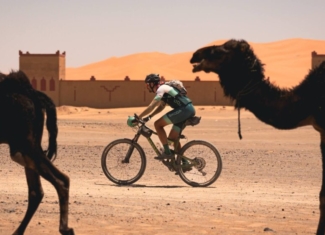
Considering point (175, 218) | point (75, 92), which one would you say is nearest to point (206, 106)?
point (75, 92)

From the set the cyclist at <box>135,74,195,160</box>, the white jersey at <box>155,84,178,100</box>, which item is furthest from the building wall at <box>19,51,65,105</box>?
the white jersey at <box>155,84,178,100</box>

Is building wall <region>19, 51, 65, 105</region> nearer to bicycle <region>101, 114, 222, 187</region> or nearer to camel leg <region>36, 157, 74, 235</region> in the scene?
bicycle <region>101, 114, 222, 187</region>

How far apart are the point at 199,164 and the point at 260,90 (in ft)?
20.3

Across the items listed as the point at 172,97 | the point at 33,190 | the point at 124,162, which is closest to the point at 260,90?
the point at 33,190

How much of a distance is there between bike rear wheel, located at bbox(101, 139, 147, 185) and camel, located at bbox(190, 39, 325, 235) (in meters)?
6.33

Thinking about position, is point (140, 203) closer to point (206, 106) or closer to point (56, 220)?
point (56, 220)

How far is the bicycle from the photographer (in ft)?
51.9

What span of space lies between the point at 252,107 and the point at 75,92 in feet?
185

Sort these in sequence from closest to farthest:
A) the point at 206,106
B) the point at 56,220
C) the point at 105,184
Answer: the point at 56,220
the point at 105,184
the point at 206,106

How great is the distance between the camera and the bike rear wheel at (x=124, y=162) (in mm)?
16078

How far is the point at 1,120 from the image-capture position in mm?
9805

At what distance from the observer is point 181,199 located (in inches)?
544

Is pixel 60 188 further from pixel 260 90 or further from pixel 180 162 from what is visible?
pixel 180 162

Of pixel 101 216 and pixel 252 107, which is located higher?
pixel 252 107
